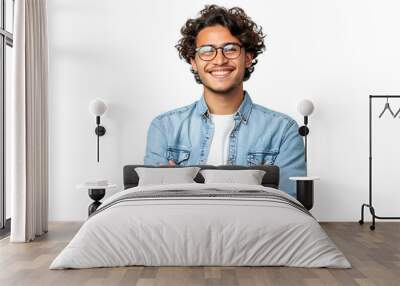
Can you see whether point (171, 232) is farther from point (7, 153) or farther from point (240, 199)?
point (7, 153)

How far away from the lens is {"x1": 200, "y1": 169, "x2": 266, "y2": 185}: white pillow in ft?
20.2

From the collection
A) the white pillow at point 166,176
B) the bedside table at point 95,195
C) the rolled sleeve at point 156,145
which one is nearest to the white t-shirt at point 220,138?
the white pillow at point 166,176

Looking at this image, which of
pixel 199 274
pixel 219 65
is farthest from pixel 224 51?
pixel 199 274

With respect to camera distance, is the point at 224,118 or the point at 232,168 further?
the point at 224,118

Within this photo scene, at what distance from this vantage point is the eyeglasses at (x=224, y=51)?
22.2 ft

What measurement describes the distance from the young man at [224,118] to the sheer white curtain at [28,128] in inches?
53.5

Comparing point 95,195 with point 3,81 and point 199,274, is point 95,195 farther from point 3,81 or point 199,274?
point 199,274

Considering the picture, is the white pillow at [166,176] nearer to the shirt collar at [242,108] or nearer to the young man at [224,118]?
the young man at [224,118]

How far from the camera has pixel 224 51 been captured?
266 inches

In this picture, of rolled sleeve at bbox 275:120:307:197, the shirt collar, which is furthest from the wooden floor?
the shirt collar

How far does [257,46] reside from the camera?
273 inches

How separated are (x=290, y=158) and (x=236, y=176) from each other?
39.0 inches

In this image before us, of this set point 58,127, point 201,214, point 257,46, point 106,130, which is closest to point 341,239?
point 201,214

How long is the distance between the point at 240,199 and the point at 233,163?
209 centimetres
